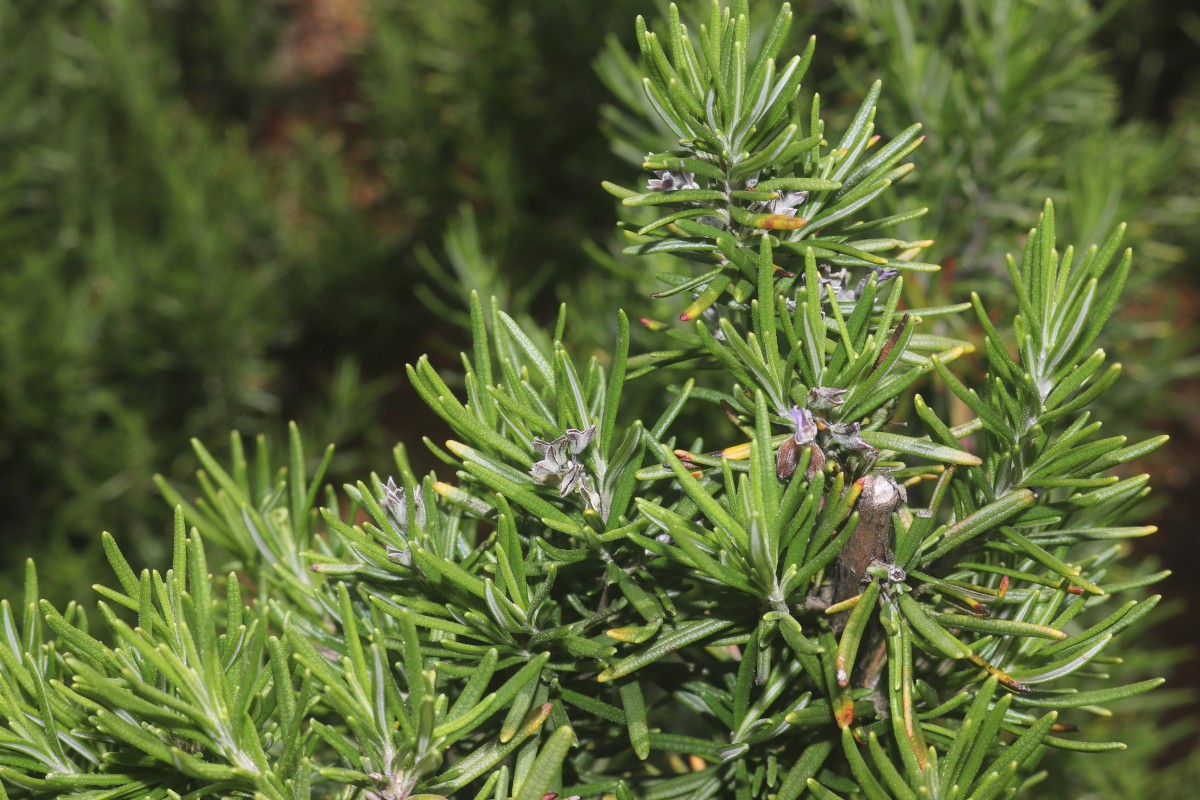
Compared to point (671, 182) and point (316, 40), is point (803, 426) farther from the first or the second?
point (316, 40)

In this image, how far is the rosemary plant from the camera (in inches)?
10.2

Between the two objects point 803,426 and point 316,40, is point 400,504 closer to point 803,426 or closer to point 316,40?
point 803,426

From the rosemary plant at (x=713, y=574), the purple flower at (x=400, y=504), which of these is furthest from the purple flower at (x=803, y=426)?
the purple flower at (x=400, y=504)

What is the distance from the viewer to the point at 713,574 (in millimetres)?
259

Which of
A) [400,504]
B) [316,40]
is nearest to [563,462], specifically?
[400,504]

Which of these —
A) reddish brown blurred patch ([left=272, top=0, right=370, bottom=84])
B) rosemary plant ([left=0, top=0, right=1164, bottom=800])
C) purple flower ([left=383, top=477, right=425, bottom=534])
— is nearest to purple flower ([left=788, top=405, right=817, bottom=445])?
rosemary plant ([left=0, top=0, right=1164, bottom=800])

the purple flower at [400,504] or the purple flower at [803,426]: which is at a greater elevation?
the purple flower at [803,426]

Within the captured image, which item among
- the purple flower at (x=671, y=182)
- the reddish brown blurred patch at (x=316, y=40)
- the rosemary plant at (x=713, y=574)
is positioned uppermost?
the reddish brown blurred patch at (x=316, y=40)

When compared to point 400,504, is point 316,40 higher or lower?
higher

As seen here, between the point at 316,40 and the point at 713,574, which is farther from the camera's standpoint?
the point at 316,40

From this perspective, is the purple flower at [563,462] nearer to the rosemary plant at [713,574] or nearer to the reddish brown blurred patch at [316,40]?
the rosemary plant at [713,574]

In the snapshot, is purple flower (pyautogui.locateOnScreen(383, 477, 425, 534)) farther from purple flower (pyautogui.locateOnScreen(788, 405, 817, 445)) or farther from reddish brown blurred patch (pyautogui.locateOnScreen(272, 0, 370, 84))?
reddish brown blurred patch (pyautogui.locateOnScreen(272, 0, 370, 84))

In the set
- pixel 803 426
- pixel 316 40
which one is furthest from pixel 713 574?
pixel 316 40

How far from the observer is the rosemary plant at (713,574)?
0.26 metres
